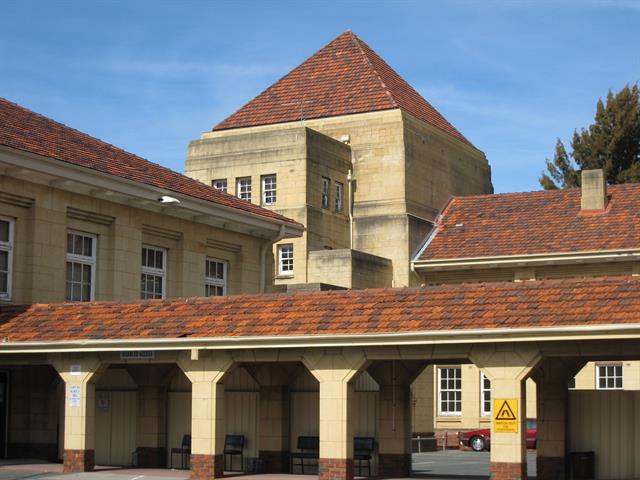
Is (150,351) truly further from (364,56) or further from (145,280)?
(364,56)

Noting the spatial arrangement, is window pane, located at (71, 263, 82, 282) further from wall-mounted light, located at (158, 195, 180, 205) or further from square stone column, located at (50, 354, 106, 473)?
square stone column, located at (50, 354, 106, 473)

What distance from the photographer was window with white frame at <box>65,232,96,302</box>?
28.7 metres

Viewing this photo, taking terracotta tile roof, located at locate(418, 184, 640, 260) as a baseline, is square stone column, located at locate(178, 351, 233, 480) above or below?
below

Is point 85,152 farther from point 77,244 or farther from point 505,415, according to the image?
point 505,415

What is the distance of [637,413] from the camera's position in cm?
2209

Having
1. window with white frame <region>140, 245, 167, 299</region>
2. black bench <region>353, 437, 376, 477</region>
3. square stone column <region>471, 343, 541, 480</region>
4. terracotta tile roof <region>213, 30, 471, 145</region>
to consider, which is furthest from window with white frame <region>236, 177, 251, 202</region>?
square stone column <region>471, 343, 541, 480</region>

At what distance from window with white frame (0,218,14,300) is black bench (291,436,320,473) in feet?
24.4

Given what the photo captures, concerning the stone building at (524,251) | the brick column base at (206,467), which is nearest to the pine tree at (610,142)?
the stone building at (524,251)

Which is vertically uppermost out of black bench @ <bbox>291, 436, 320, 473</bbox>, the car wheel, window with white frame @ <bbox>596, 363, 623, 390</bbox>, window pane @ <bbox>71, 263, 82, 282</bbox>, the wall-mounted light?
the wall-mounted light

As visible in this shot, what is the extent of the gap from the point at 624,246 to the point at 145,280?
15.3m

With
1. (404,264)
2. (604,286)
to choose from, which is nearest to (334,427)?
(604,286)

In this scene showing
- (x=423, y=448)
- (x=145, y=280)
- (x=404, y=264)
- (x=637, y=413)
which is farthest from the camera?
(x=404, y=264)

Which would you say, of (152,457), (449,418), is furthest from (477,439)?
(152,457)

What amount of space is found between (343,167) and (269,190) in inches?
148
